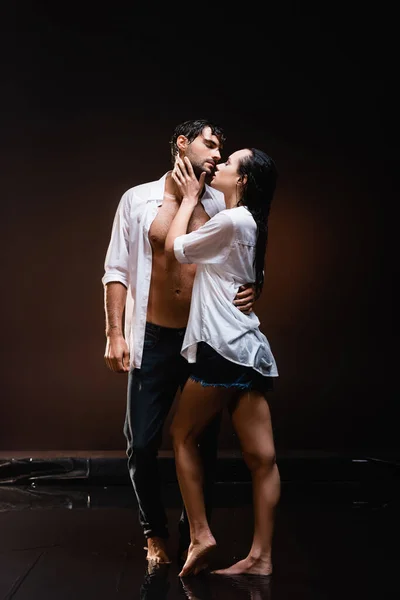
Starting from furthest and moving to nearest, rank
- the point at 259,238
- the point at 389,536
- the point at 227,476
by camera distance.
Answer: the point at 227,476 → the point at 389,536 → the point at 259,238

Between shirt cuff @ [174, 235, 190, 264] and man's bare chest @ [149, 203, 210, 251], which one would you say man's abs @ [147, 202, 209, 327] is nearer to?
man's bare chest @ [149, 203, 210, 251]

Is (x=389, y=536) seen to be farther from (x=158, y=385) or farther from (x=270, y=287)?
(x=270, y=287)

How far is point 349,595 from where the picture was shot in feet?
10.2

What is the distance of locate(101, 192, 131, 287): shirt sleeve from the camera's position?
11.8ft

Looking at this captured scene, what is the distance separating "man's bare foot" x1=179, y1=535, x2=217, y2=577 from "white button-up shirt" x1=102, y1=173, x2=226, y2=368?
700mm

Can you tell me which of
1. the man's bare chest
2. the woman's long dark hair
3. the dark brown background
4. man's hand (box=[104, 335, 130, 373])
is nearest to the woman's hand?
the man's bare chest

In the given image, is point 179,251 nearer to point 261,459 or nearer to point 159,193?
point 159,193

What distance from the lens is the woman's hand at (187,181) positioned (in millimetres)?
3459

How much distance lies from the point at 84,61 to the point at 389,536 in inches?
129

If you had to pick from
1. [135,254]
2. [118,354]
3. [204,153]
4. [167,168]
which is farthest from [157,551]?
[167,168]

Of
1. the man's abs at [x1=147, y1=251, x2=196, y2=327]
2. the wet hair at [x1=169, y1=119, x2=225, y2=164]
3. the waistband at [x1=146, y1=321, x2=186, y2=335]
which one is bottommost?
the waistband at [x1=146, y1=321, x2=186, y2=335]

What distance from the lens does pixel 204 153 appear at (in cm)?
361

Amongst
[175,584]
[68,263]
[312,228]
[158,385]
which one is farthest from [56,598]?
[312,228]

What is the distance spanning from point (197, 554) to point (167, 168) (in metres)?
2.87
